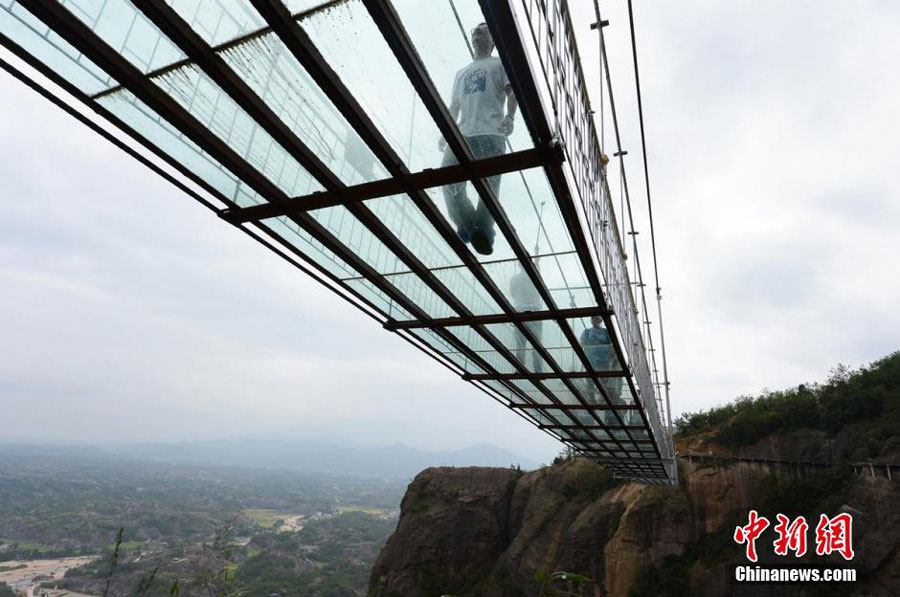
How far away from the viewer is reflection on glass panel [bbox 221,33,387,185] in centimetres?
341

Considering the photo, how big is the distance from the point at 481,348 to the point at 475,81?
5344 mm

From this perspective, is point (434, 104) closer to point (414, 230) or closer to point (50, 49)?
point (414, 230)

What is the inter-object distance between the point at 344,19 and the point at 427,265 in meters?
2.95

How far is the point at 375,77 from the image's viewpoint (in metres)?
3.59

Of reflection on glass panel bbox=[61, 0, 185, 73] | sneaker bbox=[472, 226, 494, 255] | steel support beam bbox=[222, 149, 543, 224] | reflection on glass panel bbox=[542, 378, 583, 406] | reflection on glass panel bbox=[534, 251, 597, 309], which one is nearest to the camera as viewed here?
reflection on glass panel bbox=[61, 0, 185, 73]

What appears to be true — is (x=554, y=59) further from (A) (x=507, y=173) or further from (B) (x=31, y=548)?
(B) (x=31, y=548)

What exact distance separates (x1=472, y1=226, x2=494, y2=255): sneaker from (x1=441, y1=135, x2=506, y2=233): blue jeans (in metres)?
0.04

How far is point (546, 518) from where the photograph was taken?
31391 millimetres

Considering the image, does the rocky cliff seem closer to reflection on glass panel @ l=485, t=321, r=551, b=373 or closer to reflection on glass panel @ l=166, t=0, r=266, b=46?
reflection on glass panel @ l=485, t=321, r=551, b=373

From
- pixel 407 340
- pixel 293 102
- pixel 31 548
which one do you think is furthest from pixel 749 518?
pixel 31 548

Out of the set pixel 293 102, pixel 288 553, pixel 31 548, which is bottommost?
pixel 31 548
